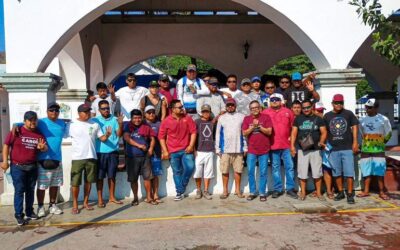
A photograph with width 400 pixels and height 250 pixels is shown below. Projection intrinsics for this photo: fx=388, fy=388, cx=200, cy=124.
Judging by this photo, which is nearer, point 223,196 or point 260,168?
point 260,168

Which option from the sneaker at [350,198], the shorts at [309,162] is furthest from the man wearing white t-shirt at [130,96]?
the sneaker at [350,198]

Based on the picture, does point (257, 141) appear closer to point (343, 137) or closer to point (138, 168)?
point (343, 137)

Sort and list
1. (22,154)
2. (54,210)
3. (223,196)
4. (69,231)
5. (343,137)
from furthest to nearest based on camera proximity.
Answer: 1. (223,196)
2. (343,137)
3. (54,210)
4. (22,154)
5. (69,231)

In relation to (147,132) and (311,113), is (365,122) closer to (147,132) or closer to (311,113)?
(311,113)

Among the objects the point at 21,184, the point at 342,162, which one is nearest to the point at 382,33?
the point at 342,162

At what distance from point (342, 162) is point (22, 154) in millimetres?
4504

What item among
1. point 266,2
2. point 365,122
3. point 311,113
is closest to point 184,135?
point 311,113

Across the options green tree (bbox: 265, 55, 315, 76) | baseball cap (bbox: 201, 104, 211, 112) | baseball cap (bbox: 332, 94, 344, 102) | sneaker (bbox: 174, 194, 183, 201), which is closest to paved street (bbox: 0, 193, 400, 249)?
sneaker (bbox: 174, 194, 183, 201)

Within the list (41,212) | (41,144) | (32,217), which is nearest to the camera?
(41,144)

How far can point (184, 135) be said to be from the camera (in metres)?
5.91

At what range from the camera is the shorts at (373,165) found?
5.92m

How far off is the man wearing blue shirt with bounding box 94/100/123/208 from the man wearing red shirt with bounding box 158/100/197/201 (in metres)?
0.67

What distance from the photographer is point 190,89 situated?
249 inches

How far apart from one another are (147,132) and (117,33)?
20.3 feet
